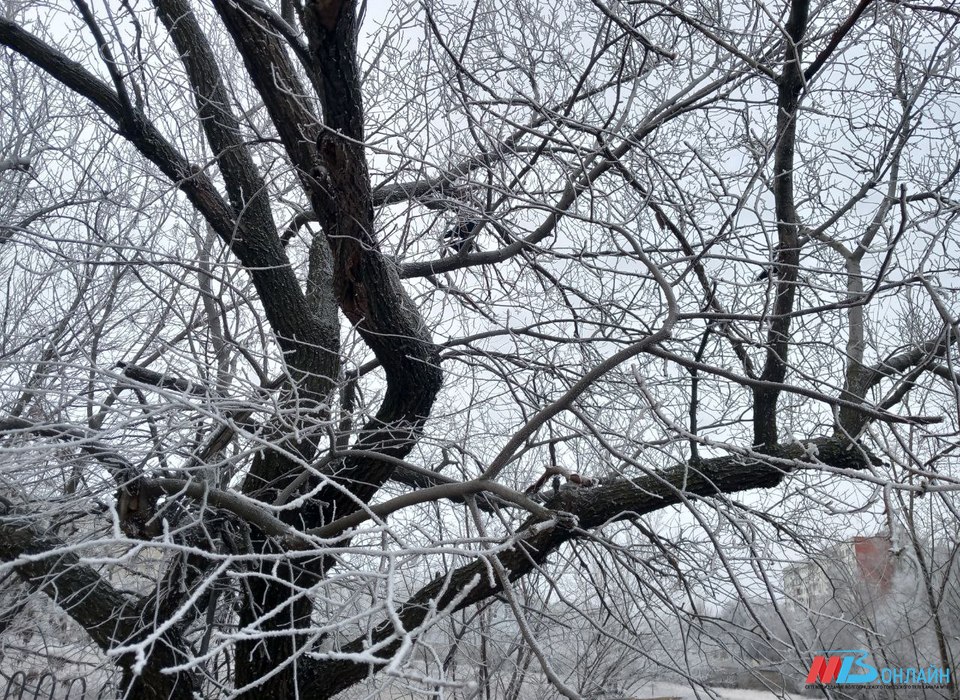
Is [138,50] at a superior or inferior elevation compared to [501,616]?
superior

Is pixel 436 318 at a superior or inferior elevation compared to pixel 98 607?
superior

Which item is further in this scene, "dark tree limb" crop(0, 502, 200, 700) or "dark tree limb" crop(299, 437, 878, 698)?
"dark tree limb" crop(0, 502, 200, 700)

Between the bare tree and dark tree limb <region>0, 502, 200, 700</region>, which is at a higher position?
the bare tree

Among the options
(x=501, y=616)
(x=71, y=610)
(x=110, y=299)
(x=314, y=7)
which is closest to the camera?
(x=314, y=7)

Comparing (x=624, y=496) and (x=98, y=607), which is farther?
(x=98, y=607)

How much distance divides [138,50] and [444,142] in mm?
1763

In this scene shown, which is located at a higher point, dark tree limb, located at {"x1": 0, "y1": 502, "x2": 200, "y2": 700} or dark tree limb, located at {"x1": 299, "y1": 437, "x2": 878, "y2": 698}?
dark tree limb, located at {"x1": 299, "y1": 437, "x2": 878, "y2": 698}

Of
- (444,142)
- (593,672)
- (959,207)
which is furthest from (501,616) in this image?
(959,207)

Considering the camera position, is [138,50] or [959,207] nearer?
[959,207]

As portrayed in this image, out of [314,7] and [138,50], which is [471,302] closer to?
[314,7]

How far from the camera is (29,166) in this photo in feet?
14.7

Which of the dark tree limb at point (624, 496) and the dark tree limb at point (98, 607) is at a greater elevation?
the dark tree limb at point (624, 496)

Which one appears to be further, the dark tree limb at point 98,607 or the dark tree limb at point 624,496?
the dark tree limb at point 98,607

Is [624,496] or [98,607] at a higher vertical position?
[624,496]
